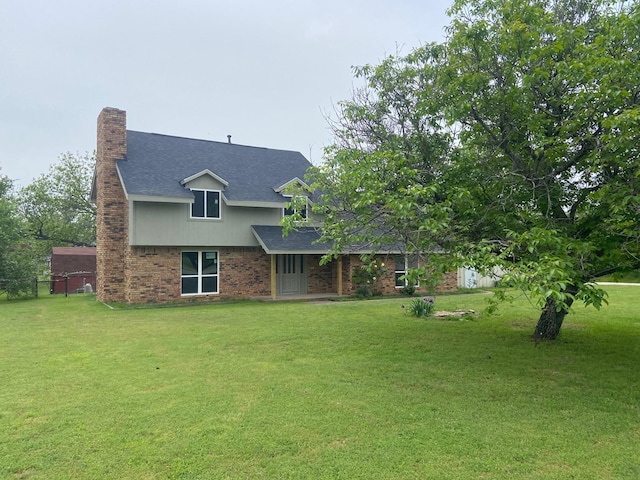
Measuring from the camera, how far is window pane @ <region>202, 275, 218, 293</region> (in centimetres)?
1834

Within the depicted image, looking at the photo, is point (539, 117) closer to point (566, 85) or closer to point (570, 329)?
point (566, 85)

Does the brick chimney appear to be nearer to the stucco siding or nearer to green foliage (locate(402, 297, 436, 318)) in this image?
the stucco siding

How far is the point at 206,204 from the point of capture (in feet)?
Answer: 59.6

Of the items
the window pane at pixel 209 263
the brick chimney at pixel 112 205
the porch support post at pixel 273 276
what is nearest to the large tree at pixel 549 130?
the porch support post at pixel 273 276

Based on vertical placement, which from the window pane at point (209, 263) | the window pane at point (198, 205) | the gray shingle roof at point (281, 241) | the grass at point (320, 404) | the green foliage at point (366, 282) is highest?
the window pane at point (198, 205)

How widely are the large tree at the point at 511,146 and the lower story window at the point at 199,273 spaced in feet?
35.7

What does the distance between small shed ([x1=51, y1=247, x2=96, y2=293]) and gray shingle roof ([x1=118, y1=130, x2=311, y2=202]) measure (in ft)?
31.6

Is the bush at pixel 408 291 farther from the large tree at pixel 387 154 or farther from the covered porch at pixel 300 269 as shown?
the large tree at pixel 387 154

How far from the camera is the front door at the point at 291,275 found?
66.5 feet

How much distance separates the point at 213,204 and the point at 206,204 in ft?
0.96

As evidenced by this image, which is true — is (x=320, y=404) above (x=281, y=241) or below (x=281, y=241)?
below

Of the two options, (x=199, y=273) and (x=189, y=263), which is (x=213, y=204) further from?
(x=199, y=273)

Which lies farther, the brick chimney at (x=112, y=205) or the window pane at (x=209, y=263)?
the window pane at (x=209, y=263)

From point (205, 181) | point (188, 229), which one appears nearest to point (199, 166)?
point (205, 181)
